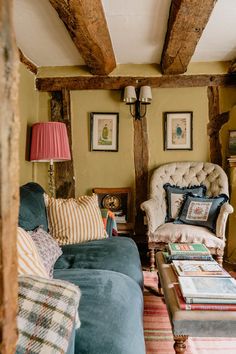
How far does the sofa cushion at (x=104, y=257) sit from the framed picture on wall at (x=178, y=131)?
1.68m

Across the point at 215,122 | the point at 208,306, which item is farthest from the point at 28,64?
the point at 208,306

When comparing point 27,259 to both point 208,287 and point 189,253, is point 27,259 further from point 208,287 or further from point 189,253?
point 189,253

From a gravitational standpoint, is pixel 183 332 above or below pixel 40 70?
below

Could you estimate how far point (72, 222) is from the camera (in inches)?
95.9

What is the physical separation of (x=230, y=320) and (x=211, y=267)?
1.68 feet

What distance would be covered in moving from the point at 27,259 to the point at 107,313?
Result: 0.42m

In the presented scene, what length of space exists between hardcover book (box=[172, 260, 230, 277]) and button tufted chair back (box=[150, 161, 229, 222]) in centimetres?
144

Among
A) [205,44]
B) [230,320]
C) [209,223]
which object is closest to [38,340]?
[230,320]

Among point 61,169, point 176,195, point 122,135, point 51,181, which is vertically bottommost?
point 176,195

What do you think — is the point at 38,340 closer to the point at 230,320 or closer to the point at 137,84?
the point at 230,320

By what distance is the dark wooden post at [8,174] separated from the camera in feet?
1.97

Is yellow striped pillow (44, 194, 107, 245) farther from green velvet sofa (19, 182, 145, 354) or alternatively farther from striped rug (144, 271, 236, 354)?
striped rug (144, 271, 236, 354)

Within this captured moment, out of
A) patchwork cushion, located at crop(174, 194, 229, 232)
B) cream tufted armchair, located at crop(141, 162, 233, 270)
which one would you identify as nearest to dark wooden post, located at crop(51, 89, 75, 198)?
cream tufted armchair, located at crop(141, 162, 233, 270)

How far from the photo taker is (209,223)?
3064 millimetres
